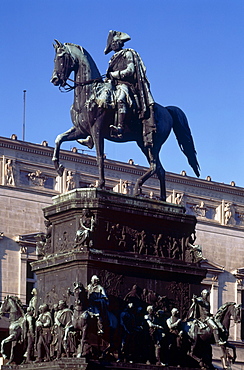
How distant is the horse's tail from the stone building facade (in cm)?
2148

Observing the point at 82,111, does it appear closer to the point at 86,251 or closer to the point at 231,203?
the point at 86,251

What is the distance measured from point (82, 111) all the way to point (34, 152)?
23883 millimetres

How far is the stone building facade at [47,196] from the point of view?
52.1 metres

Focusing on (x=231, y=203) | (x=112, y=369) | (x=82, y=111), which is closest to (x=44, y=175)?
(x=231, y=203)

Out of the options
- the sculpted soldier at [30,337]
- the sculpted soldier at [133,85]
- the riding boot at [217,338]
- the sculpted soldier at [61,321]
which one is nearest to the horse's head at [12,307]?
the sculpted soldier at [30,337]

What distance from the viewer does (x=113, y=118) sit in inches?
1134

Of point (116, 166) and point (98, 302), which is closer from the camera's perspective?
point (98, 302)

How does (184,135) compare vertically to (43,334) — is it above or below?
above

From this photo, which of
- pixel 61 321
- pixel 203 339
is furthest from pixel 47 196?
pixel 61 321

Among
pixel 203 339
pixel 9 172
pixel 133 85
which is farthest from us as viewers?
pixel 9 172

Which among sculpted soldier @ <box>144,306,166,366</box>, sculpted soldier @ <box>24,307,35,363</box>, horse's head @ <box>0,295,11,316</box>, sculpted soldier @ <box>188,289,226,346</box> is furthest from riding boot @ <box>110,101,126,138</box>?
sculpted soldier @ <box>24,307,35,363</box>

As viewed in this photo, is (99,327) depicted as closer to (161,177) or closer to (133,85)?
(161,177)

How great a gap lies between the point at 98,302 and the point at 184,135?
655 centimetres

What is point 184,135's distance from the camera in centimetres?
3056
